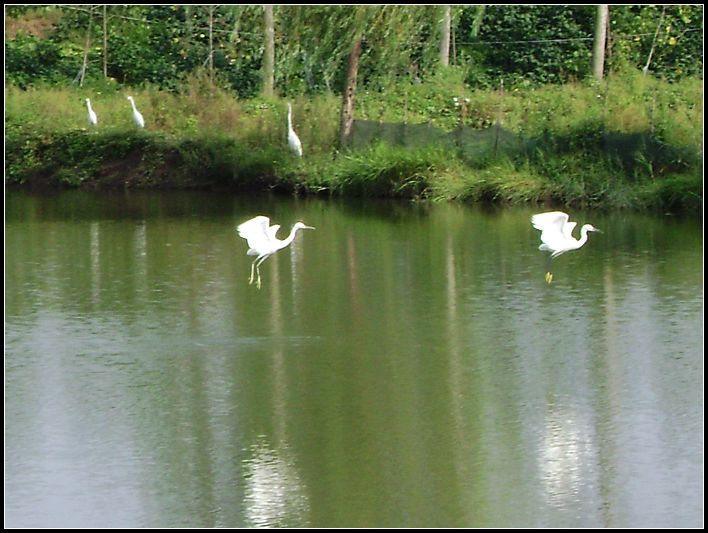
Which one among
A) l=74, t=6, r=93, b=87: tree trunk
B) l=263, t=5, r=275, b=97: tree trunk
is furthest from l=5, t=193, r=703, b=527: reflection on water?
l=74, t=6, r=93, b=87: tree trunk

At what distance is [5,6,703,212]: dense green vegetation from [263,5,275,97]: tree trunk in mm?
270

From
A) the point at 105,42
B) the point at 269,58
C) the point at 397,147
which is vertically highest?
the point at 105,42

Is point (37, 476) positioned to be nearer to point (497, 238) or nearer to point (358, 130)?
point (497, 238)

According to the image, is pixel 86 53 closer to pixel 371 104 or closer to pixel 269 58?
pixel 269 58

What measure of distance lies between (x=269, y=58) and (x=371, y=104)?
3.18 m

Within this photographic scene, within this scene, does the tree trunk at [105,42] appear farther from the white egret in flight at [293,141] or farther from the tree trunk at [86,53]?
the white egret in flight at [293,141]

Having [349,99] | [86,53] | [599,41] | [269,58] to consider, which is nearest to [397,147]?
[349,99]

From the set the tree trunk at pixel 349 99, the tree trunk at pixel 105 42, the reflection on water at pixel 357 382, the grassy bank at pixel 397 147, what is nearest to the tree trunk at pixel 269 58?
the grassy bank at pixel 397 147

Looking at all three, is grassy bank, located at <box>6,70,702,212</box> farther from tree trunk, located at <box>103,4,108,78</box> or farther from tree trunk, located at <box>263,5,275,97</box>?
tree trunk, located at <box>103,4,108,78</box>

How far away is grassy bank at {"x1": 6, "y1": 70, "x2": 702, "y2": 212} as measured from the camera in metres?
19.0

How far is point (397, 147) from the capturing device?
2045 cm

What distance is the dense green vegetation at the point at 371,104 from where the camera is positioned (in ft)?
63.5

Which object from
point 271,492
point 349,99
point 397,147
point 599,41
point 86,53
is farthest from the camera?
point 86,53

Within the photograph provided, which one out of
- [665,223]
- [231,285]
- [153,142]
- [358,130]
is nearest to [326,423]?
[231,285]
